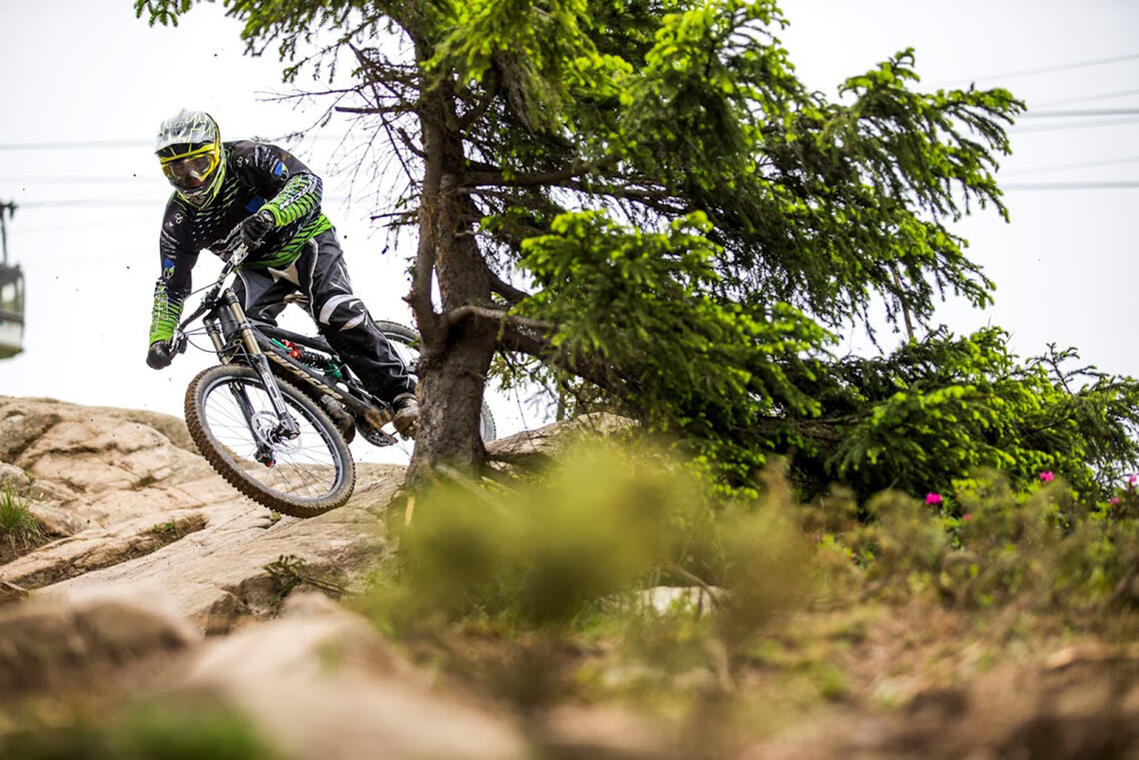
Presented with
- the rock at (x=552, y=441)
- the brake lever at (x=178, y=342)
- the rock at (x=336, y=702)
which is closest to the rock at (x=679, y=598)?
the rock at (x=552, y=441)

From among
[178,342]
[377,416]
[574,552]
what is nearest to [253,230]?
[178,342]

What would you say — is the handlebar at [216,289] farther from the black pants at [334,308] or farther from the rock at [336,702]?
the rock at [336,702]

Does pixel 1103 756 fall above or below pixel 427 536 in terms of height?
below

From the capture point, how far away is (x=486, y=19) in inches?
222

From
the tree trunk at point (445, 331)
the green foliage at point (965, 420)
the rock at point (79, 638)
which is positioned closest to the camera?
the rock at point (79, 638)

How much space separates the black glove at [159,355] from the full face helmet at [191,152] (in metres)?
1.12

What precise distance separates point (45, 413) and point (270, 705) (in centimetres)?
1316

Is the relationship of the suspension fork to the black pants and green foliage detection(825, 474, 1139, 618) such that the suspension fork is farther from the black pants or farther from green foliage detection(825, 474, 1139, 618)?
green foliage detection(825, 474, 1139, 618)

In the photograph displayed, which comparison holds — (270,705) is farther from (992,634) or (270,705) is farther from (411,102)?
(411,102)

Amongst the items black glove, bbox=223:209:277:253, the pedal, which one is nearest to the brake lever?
black glove, bbox=223:209:277:253

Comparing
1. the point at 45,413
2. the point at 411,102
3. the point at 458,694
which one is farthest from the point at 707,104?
the point at 45,413

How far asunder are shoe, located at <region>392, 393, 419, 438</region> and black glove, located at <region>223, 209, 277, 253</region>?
5.23 feet

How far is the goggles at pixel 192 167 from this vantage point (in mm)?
7004

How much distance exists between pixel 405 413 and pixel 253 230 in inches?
69.3
